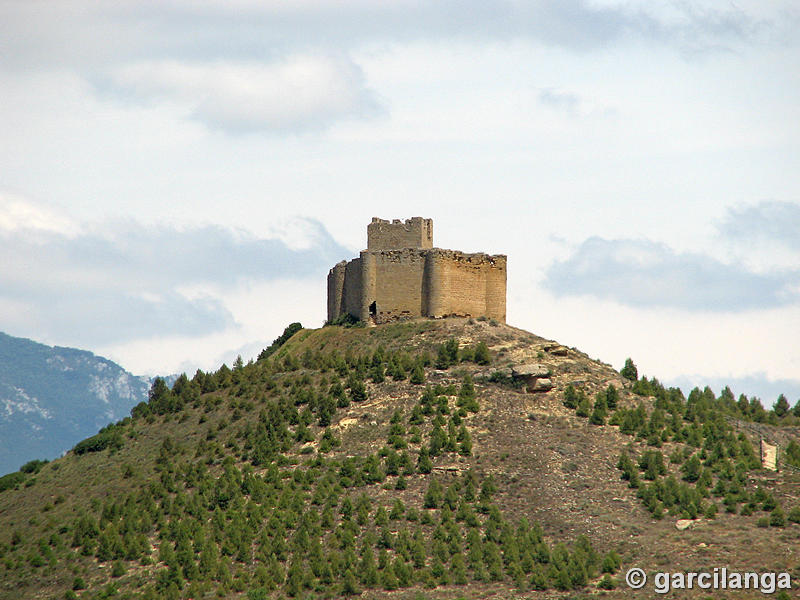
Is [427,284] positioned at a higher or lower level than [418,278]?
lower

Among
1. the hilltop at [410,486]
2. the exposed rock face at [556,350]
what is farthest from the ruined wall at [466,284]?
the exposed rock face at [556,350]

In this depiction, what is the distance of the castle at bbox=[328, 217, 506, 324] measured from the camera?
8075cm

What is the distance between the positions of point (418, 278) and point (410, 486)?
1853cm

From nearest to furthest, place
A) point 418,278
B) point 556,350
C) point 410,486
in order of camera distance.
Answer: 1. point 410,486
2. point 556,350
3. point 418,278

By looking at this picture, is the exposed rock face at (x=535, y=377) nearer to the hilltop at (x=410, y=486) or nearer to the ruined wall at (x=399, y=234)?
the hilltop at (x=410, y=486)

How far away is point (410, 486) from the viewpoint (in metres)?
65.8

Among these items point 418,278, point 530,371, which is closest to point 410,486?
point 530,371

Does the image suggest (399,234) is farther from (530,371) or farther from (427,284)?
(530,371)

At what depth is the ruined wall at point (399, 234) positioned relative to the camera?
273ft

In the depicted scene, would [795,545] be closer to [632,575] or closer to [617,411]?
[632,575]

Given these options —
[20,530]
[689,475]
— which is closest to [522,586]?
[689,475]

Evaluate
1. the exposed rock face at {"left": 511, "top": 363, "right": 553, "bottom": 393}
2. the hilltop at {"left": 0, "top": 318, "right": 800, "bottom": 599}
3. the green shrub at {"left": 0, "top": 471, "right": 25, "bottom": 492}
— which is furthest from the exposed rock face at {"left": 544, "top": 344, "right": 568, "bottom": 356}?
the green shrub at {"left": 0, "top": 471, "right": 25, "bottom": 492}

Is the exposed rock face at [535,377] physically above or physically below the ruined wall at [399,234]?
below

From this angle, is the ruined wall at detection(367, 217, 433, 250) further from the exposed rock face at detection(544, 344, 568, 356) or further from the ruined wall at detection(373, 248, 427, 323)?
the exposed rock face at detection(544, 344, 568, 356)
